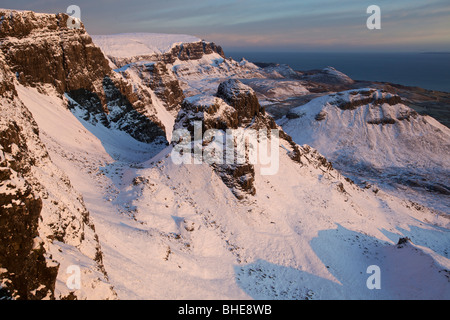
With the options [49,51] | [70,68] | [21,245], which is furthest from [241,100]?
[49,51]

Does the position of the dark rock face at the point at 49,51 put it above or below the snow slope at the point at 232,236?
above

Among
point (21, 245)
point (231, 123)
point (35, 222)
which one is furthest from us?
point (231, 123)

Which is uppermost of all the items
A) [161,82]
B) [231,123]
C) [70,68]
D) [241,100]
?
[70,68]

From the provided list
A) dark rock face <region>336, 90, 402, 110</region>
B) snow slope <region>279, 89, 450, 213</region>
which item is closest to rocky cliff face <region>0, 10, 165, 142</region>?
snow slope <region>279, 89, 450, 213</region>

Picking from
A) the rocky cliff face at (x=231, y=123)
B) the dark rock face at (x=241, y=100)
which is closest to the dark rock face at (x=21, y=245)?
the rocky cliff face at (x=231, y=123)

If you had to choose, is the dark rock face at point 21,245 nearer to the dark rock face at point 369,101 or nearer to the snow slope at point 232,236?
the snow slope at point 232,236

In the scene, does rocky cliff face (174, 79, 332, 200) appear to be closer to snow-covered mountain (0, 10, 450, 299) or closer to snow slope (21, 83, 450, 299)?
snow-covered mountain (0, 10, 450, 299)

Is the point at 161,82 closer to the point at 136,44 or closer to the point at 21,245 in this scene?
the point at 21,245
